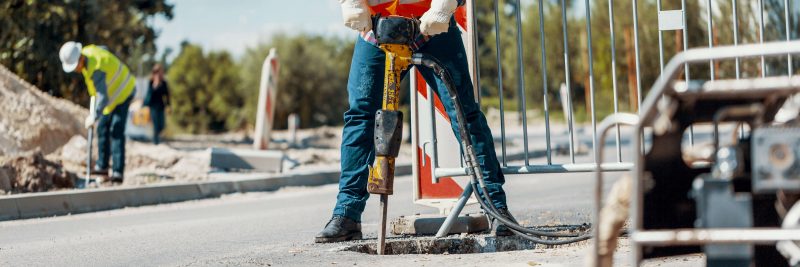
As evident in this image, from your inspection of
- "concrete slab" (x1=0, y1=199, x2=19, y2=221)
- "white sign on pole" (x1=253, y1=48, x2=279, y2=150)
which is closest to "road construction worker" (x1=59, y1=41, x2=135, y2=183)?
"concrete slab" (x1=0, y1=199, x2=19, y2=221)

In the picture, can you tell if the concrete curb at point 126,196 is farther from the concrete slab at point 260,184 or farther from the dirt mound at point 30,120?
the dirt mound at point 30,120

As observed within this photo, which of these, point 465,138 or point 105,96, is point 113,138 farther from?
point 465,138

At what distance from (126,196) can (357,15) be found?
6954 mm

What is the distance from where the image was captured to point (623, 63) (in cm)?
4434

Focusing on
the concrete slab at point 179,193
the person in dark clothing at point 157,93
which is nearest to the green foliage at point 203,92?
the person in dark clothing at point 157,93

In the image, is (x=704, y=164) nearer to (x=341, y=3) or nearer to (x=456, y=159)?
(x=341, y=3)

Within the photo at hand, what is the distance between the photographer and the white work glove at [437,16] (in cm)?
615

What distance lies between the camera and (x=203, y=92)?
58562 mm

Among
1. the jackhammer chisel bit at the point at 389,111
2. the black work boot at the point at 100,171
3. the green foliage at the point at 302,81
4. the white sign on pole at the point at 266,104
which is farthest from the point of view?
the green foliage at the point at 302,81

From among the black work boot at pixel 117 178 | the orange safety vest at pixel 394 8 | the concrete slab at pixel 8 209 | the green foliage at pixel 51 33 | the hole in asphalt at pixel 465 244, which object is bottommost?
the hole in asphalt at pixel 465 244

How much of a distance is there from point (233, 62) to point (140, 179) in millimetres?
44550

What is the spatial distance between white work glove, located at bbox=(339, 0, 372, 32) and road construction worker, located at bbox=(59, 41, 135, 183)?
8.29m

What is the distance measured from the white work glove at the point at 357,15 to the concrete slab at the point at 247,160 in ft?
34.4

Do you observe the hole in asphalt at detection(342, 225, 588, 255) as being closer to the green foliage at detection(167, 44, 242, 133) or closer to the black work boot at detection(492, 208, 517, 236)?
the black work boot at detection(492, 208, 517, 236)
